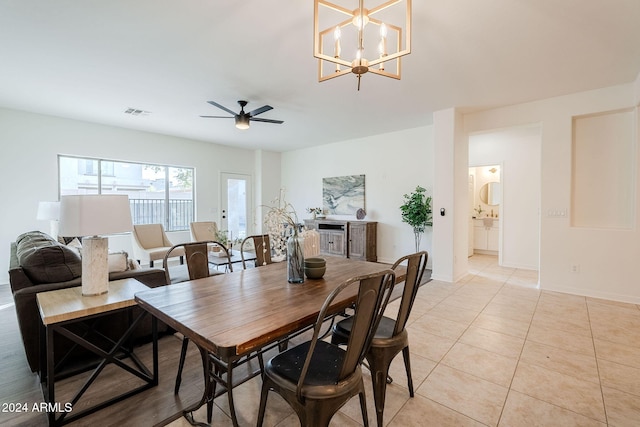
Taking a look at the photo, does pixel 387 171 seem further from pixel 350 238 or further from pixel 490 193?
pixel 490 193

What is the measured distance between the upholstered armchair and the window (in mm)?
772

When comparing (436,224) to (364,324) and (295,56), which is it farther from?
(364,324)

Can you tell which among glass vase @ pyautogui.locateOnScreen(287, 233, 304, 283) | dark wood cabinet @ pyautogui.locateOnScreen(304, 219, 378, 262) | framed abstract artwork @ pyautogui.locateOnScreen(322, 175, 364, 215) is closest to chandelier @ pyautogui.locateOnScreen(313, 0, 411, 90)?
glass vase @ pyautogui.locateOnScreen(287, 233, 304, 283)

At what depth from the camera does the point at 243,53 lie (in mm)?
2797

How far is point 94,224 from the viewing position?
183 cm

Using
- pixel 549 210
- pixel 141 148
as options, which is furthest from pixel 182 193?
pixel 549 210

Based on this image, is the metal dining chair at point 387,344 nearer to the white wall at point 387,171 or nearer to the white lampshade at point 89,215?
the white lampshade at point 89,215

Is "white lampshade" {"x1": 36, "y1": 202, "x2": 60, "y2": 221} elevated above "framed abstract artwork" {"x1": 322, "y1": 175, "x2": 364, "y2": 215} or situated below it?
below

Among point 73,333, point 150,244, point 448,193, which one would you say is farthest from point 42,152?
point 448,193

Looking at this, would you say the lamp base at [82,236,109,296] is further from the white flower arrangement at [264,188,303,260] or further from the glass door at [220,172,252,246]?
the glass door at [220,172,252,246]

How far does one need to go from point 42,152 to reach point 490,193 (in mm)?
8861

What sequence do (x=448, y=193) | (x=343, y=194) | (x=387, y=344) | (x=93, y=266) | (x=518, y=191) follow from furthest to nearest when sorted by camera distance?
(x=343, y=194) < (x=518, y=191) < (x=448, y=193) < (x=93, y=266) < (x=387, y=344)

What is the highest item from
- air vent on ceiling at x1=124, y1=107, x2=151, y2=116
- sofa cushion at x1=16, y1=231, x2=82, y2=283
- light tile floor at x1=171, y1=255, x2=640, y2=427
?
air vent on ceiling at x1=124, y1=107, x2=151, y2=116

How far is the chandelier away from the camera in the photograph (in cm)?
185
